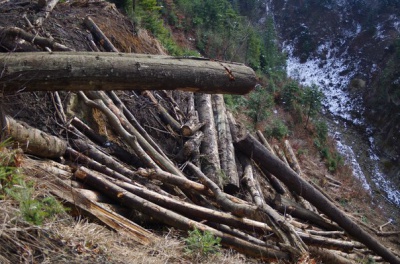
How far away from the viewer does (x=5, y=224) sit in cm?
244

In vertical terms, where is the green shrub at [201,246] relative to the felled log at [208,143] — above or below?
above

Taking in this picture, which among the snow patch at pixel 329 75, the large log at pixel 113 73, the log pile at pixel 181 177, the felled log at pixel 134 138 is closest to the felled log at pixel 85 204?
the log pile at pixel 181 177

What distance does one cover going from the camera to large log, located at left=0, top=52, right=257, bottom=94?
3.83m

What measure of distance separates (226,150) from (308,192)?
158 cm

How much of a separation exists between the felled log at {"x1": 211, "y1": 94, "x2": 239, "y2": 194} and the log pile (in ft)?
0.06

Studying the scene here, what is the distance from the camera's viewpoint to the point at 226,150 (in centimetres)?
693

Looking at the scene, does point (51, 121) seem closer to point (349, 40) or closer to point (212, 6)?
point (212, 6)

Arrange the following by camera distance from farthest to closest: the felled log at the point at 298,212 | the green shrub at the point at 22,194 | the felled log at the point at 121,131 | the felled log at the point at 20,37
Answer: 1. the felled log at the point at 298,212
2. the felled log at the point at 20,37
3. the felled log at the point at 121,131
4. the green shrub at the point at 22,194

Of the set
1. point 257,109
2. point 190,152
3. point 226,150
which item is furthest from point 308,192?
point 257,109

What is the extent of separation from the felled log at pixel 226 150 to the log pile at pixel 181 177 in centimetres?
2

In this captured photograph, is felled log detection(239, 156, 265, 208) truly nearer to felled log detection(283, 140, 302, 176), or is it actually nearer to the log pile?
the log pile

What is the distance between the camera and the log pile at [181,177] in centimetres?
409

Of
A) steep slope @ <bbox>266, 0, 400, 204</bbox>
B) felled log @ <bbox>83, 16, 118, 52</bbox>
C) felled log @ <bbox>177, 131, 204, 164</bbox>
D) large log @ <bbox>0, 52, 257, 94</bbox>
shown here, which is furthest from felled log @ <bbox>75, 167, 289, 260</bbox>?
steep slope @ <bbox>266, 0, 400, 204</bbox>

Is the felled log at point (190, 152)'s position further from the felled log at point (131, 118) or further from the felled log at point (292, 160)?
the felled log at point (292, 160)
